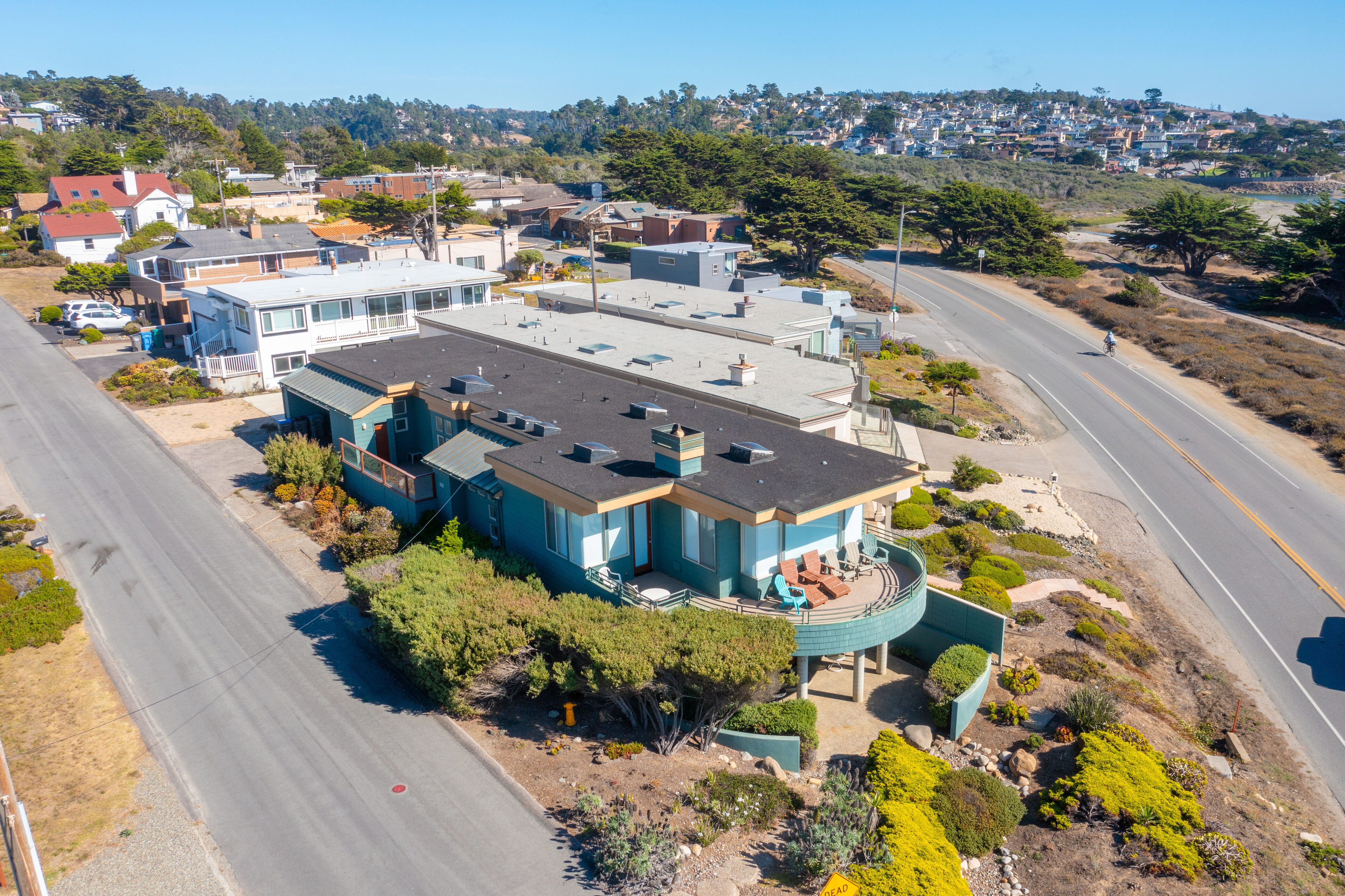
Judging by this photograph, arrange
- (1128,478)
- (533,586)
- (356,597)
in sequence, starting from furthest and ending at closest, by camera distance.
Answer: (1128,478), (356,597), (533,586)

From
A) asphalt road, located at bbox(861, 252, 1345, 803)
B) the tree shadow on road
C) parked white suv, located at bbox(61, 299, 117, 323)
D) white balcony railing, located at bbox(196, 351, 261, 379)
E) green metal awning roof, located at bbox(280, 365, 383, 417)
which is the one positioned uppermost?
green metal awning roof, located at bbox(280, 365, 383, 417)

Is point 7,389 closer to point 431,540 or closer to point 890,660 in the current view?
point 431,540

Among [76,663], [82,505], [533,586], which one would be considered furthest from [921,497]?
[82,505]

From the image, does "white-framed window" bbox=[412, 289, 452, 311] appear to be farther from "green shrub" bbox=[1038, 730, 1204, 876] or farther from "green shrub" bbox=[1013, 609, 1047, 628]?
"green shrub" bbox=[1038, 730, 1204, 876]

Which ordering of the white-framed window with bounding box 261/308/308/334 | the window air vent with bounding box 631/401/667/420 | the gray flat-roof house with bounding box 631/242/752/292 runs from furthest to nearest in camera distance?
the gray flat-roof house with bounding box 631/242/752/292 < the white-framed window with bounding box 261/308/308/334 < the window air vent with bounding box 631/401/667/420

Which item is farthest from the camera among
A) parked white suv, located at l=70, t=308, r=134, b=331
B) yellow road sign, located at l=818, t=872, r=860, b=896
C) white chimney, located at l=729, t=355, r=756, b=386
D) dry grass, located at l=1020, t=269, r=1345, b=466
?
→ parked white suv, located at l=70, t=308, r=134, b=331

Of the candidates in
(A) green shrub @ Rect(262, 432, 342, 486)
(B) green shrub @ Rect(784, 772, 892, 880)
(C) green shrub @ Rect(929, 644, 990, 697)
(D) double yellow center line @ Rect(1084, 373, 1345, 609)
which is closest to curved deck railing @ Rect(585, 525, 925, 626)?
(C) green shrub @ Rect(929, 644, 990, 697)

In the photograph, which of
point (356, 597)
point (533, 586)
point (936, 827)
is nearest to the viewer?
point (936, 827)
